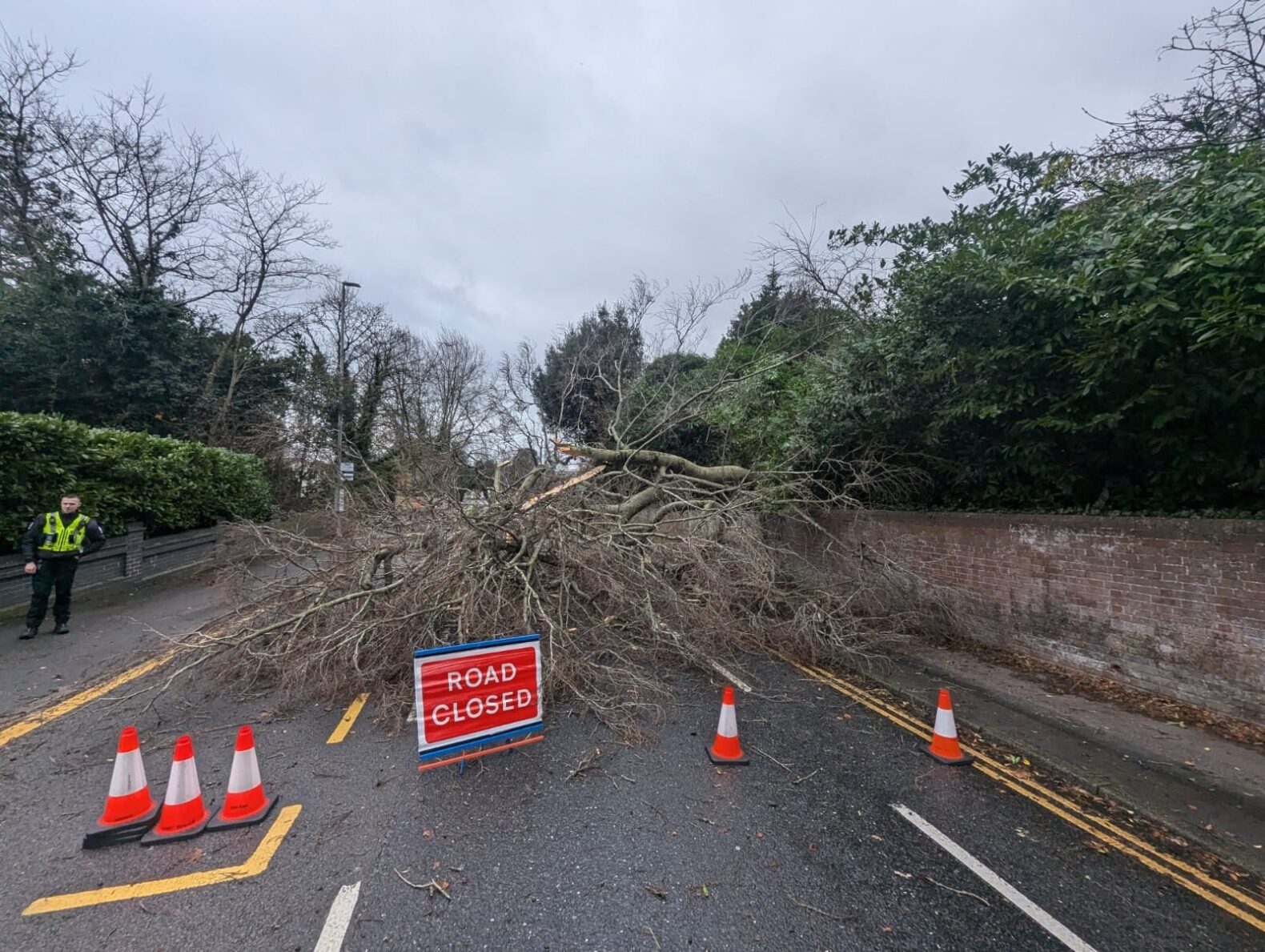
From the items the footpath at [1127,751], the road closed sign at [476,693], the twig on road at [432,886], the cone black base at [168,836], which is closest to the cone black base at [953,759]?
the footpath at [1127,751]

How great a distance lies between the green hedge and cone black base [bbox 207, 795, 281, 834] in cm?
813

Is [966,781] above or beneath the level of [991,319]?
beneath

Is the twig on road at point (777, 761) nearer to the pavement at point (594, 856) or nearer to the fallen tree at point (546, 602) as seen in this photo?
the pavement at point (594, 856)

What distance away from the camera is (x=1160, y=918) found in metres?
2.49

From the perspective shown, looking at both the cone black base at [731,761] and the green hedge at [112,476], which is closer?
the cone black base at [731,761]

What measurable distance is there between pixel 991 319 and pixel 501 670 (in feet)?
20.2

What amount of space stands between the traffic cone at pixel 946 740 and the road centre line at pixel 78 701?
21.6ft

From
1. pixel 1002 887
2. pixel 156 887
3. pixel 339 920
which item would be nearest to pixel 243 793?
pixel 156 887

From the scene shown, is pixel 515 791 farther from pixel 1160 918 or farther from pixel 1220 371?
pixel 1220 371

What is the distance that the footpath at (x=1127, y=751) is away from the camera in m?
3.26

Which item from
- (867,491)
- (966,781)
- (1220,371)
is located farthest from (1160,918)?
(867,491)

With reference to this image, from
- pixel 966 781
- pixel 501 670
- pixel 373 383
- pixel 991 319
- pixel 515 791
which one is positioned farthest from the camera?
pixel 373 383

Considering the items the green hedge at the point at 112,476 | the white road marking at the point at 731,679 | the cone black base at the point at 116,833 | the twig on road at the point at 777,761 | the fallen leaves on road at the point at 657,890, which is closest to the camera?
the fallen leaves on road at the point at 657,890

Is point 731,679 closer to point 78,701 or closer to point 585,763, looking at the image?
point 585,763
